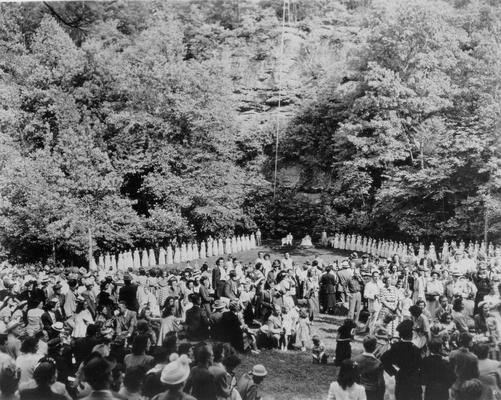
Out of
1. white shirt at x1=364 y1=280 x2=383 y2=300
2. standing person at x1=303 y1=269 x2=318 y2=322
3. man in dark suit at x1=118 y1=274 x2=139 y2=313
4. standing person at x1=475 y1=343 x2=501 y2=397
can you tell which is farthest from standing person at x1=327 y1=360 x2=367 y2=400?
standing person at x1=303 y1=269 x2=318 y2=322

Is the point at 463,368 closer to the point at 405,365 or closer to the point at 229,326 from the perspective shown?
the point at 405,365

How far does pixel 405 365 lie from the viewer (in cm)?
531

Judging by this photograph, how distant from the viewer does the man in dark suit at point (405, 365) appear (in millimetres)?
5293

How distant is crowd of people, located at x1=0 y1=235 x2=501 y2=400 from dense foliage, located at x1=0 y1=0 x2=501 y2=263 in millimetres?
5535

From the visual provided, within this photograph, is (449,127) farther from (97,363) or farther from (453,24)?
(97,363)

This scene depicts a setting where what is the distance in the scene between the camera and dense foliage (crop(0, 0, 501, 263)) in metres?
18.4

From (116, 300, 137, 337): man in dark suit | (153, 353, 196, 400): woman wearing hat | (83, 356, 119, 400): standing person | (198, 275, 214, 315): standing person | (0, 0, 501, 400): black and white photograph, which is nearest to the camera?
(153, 353, 196, 400): woman wearing hat

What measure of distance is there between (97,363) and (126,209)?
52.4 feet

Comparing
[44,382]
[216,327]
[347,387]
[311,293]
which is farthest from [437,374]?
[311,293]

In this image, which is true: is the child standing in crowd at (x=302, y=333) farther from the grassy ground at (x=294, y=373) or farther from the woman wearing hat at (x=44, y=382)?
the woman wearing hat at (x=44, y=382)

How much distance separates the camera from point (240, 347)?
7.81 meters

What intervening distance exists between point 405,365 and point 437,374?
32 centimetres

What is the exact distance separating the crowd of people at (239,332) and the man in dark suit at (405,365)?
0.01m

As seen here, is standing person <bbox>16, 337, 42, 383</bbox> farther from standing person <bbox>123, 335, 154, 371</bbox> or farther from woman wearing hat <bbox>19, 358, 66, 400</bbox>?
standing person <bbox>123, 335, 154, 371</bbox>
